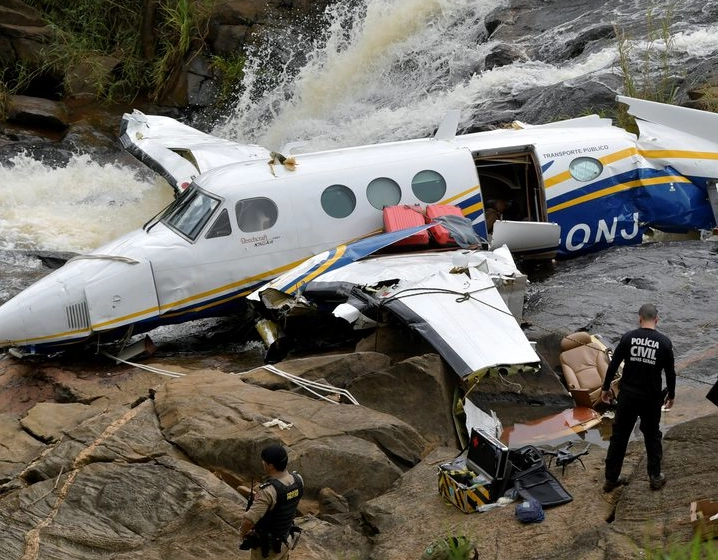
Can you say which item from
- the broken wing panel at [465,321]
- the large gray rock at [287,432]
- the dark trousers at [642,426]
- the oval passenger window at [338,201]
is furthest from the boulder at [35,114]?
the dark trousers at [642,426]

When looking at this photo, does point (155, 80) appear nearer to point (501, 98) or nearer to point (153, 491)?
point (501, 98)

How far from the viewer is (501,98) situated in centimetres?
2106

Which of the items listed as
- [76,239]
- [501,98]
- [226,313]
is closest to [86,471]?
[226,313]

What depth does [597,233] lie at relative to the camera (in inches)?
615

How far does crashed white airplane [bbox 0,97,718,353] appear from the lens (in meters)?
12.8

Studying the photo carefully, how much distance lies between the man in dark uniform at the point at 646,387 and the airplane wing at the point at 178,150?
31.8 feet

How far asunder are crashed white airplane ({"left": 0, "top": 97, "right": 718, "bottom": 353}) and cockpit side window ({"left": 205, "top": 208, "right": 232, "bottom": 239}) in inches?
0.8

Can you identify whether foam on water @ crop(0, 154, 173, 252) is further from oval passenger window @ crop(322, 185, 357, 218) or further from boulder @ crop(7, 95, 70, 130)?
oval passenger window @ crop(322, 185, 357, 218)

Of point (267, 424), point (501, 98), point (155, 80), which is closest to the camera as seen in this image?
point (267, 424)

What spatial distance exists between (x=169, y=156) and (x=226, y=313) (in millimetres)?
4662

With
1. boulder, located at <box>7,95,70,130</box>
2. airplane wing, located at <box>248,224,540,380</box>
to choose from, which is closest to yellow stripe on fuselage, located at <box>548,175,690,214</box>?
airplane wing, located at <box>248,224,540,380</box>

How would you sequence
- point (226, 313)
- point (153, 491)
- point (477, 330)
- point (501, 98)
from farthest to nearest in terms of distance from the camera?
point (501, 98), point (226, 313), point (477, 330), point (153, 491)

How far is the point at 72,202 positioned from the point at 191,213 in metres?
7.51

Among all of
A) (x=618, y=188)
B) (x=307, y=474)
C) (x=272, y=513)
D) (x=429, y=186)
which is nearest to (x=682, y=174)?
(x=618, y=188)
